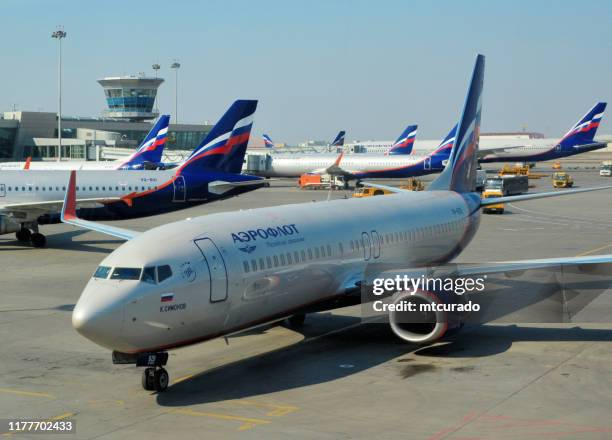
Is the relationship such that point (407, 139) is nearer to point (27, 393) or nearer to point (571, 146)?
point (571, 146)

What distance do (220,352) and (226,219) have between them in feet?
11.5

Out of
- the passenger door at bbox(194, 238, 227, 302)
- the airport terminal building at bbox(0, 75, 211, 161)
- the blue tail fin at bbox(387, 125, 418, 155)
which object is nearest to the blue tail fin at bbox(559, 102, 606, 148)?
the blue tail fin at bbox(387, 125, 418, 155)

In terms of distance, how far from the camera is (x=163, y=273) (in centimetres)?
1644

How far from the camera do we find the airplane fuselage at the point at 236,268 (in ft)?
52.6

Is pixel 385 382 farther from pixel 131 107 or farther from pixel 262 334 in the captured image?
pixel 131 107

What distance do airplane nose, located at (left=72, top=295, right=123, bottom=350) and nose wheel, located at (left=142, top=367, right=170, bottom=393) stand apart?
1.35 m

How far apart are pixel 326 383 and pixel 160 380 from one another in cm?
356

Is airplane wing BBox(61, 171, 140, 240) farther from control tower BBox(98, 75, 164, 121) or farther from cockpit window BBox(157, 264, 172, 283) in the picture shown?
control tower BBox(98, 75, 164, 121)

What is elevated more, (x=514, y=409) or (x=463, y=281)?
(x=463, y=281)

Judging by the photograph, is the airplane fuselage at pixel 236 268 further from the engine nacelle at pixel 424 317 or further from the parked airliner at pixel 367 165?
the parked airliner at pixel 367 165

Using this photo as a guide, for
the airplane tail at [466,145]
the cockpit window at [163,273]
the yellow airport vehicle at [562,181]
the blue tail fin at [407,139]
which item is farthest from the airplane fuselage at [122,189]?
the blue tail fin at [407,139]

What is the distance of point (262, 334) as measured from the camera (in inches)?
884

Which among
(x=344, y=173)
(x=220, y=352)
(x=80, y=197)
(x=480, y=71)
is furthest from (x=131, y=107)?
(x=220, y=352)

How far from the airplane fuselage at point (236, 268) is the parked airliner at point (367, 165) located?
76082 millimetres
